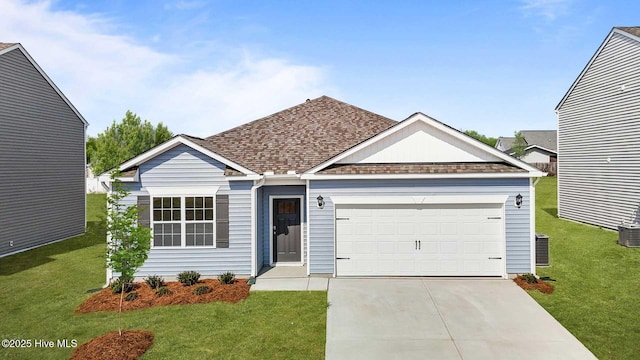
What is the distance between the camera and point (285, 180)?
12.2 metres

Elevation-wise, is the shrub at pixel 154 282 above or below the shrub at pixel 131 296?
above

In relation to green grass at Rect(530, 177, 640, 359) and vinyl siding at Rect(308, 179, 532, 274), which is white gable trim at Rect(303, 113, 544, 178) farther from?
green grass at Rect(530, 177, 640, 359)

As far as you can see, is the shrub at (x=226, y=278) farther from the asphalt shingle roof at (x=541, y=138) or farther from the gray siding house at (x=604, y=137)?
the asphalt shingle roof at (x=541, y=138)

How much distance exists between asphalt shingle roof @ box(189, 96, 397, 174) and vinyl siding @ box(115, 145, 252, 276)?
1.55 meters

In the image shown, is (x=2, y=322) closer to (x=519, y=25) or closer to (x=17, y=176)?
(x=17, y=176)

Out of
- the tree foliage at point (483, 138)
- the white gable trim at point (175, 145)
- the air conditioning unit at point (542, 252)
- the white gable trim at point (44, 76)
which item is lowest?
the air conditioning unit at point (542, 252)

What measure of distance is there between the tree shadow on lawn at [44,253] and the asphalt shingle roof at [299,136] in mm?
5397

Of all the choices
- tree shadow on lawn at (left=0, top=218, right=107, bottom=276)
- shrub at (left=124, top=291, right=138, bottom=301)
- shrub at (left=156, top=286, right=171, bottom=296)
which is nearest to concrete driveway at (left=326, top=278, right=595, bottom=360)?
shrub at (left=156, top=286, right=171, bottom=296)

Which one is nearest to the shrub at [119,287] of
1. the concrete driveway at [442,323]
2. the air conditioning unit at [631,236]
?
the concrete driveway at [442,323]

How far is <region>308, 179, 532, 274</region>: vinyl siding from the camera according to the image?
11023 mm

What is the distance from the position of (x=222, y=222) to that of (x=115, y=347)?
4.82m

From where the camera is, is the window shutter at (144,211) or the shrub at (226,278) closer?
the shrub at (226,278)

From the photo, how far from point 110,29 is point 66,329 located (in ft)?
38.6

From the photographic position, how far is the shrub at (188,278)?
35.1 feet
